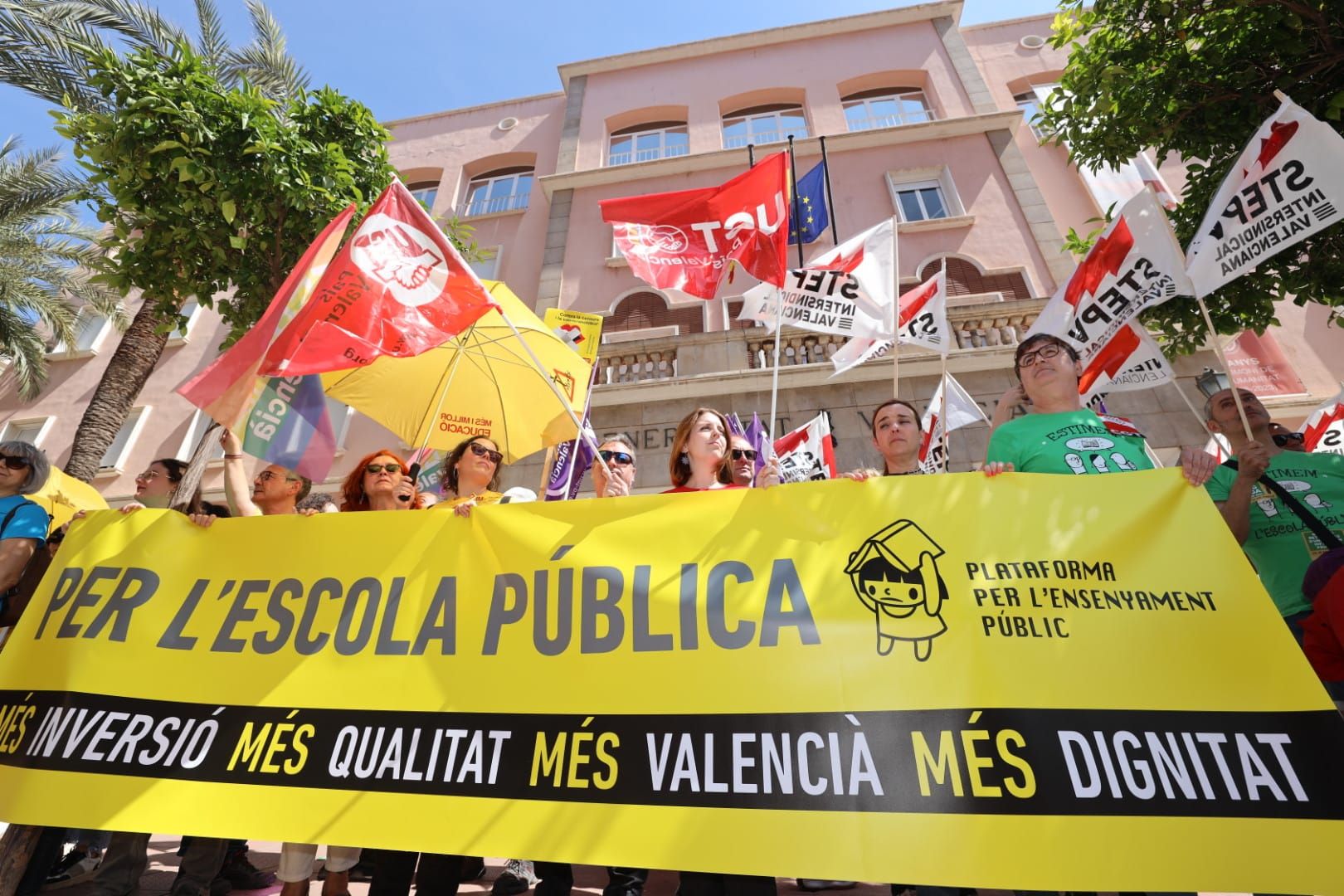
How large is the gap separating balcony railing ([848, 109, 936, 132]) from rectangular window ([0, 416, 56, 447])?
19.3 m

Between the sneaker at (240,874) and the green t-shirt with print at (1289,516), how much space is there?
5.23 m

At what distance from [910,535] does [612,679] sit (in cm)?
130

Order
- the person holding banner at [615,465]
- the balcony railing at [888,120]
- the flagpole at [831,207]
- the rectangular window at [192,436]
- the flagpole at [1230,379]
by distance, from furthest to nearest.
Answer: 1. the balcony railing at [888,120]
2. the rectangular window at [192,436]
3. the flagpole at [831,207]
4. the person holding banner at [615,465]
5. the flagpole at [1230,379]

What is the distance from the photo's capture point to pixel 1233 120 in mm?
5129

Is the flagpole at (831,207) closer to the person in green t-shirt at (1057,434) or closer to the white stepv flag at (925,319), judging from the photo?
the white stepv flag at (925,319)

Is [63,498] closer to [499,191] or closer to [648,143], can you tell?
[499,191]

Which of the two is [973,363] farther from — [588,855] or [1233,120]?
[588,855]

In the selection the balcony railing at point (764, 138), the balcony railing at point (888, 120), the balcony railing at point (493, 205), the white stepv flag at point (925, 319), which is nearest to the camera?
the white stepv flag at point (925, 319)

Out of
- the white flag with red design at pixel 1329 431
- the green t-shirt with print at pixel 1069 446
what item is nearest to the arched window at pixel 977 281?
the white flag with red design at pixel 1329 431

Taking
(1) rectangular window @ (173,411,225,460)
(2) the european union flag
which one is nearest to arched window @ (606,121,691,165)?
(2) the european union flag

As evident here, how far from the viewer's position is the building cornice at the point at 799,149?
1271 centimetres

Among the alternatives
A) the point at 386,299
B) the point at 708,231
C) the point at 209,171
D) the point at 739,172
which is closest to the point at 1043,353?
the point at 708,231

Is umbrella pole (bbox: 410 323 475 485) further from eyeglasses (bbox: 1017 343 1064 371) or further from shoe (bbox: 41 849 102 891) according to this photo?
eyeglasses (bbox: 1017 343 1064 371)

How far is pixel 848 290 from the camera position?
16.5 feet
